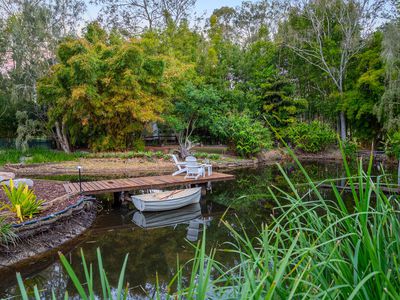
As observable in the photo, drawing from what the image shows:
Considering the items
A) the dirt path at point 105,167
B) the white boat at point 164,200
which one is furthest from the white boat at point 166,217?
the dirt path at point 105,167

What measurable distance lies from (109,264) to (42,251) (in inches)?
50.0

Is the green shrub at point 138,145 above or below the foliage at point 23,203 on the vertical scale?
above

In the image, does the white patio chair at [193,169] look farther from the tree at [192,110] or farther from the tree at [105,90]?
the tree at [192,110]

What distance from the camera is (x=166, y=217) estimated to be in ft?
27.0

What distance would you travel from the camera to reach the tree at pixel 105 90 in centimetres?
1584

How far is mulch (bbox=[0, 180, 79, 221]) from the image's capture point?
270 inches

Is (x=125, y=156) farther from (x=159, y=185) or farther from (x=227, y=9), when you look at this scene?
(x=227, y=9)

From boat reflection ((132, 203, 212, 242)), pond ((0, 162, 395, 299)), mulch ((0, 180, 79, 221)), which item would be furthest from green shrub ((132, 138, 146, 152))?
boat reflection ((132, 203, 212, 242))

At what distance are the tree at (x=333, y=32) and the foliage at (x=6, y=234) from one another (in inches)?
772

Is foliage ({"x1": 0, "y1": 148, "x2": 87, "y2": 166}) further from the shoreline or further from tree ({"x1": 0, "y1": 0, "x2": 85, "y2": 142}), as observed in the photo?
the shoreline

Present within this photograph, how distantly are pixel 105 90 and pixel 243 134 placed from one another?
7.68 metres

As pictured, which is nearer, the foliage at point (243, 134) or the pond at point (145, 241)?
the pond at point (145, 241)

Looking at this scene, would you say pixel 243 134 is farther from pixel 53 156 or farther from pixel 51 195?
pixel 51 195

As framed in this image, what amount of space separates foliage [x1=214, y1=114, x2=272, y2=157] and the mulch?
1103 centimetres
